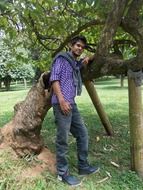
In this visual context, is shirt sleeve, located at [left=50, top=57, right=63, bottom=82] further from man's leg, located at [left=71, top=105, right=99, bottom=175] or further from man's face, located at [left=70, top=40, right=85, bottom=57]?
man's leg, located at [left=71, top=105, right=99, bottom=175]

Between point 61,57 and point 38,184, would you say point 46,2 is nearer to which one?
point 61,57

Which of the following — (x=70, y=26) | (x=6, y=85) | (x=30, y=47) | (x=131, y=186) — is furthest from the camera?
(x=6, y=85)

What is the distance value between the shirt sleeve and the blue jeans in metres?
0.38

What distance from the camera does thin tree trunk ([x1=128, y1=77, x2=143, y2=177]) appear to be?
545 cm

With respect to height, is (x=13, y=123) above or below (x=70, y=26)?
below

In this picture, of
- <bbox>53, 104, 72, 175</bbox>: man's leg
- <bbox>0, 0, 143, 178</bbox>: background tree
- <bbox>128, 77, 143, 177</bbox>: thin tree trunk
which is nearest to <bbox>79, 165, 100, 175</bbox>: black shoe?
<bbox>53, 104, 72, 175</bbox>: man's leg

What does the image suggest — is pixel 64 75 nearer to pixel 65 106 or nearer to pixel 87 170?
pixel 65 106

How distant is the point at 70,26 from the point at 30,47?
5.82ft

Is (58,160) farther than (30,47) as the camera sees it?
No

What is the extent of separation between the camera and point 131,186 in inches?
208

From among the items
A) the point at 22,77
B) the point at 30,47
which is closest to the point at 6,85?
the point at 22,77

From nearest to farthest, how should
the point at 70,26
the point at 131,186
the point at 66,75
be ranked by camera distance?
the point at 66,75 → the point at 131,186 → the point at 70,26

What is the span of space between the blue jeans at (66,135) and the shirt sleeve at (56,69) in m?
0.38

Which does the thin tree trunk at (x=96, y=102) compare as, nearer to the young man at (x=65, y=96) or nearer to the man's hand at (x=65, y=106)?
the young man at (x=65, y=96)
